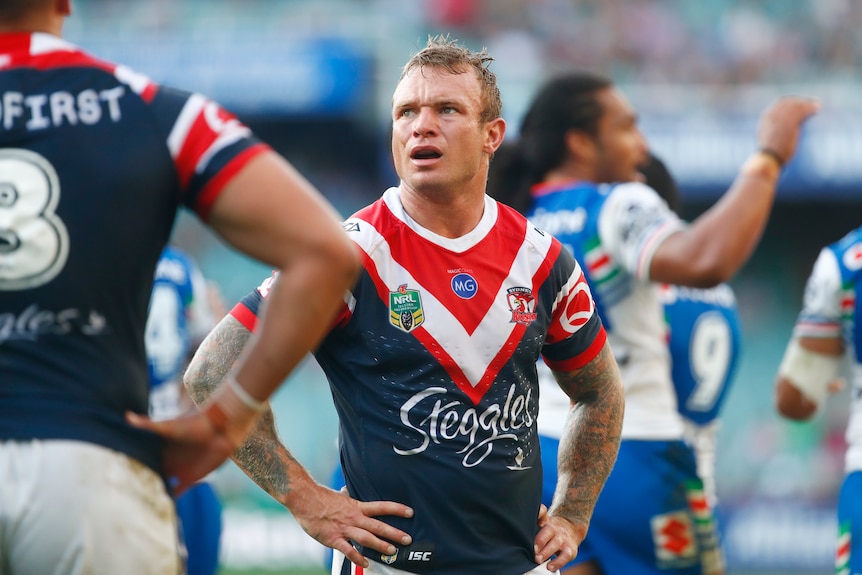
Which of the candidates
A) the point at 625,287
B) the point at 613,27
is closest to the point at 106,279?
the point at 625,287

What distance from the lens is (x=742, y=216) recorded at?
16.1 feet

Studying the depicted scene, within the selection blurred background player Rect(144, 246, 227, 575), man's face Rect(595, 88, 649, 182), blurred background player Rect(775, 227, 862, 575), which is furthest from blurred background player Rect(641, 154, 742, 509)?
blurred background player Rect(144, 246, 227, 575)

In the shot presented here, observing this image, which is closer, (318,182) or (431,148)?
(431,148)

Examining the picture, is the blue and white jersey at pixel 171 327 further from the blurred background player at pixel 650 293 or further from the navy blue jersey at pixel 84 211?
the navy blue jersey at pixel 84 211

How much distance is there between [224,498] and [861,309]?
13.6 meters

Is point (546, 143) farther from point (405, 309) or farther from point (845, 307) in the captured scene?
point (405, 309)

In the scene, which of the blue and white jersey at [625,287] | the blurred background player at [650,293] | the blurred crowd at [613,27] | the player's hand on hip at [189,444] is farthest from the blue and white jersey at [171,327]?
the blurred crowd at [613,27]

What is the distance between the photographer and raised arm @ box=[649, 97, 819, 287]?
191 inches

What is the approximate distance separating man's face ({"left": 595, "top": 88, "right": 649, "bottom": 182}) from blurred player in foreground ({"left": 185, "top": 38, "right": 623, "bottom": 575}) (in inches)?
80.1

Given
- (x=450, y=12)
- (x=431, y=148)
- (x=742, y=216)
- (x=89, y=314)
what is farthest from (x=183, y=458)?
(x=450, y=12)

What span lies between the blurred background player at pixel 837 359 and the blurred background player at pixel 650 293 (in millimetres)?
340

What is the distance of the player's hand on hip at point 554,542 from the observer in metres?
3.60

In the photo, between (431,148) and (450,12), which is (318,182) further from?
(431,148)

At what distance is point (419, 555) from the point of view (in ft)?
11.2
